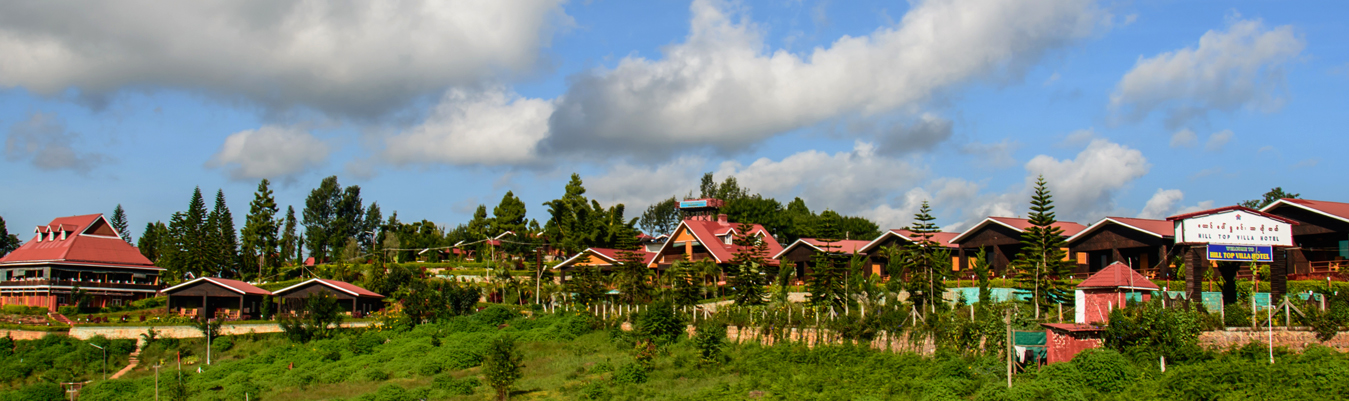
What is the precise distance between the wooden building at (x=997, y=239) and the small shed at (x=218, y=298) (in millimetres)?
38720

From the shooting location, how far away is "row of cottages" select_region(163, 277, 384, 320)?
50.4 metres

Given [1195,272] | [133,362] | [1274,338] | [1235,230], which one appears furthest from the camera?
[133,362]

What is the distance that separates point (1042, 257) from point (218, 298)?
4588 centimetres

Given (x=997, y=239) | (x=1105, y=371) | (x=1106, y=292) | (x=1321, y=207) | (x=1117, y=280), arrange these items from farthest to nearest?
(x=997, y=239) → (x=1321, y=207) → (x=1106, y=292) → (x=1117, y=280) → (x=1105, y=371)

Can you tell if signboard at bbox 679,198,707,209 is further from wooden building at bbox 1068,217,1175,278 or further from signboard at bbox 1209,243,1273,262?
signboard at bbox 1209,243,1273,262

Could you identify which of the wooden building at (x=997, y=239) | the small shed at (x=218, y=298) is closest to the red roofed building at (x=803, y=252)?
the wooden building at (x=997, y=239)

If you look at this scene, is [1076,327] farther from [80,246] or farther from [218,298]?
[80,246]

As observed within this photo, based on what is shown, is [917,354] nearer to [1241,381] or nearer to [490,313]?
[1241,381]

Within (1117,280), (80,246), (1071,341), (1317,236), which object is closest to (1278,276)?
(1117,280)

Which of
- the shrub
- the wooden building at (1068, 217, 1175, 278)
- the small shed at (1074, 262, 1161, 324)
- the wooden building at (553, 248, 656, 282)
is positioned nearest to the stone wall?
the small shed at (1074, 262, 1161, 324)

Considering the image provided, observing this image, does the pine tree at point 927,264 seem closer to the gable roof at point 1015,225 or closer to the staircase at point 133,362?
the gable roof at point 1015,225

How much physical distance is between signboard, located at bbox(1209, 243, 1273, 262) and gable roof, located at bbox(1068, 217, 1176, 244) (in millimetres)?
10368

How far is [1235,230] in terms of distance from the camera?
2730 centimetres

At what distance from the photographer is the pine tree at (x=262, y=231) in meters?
74.1
